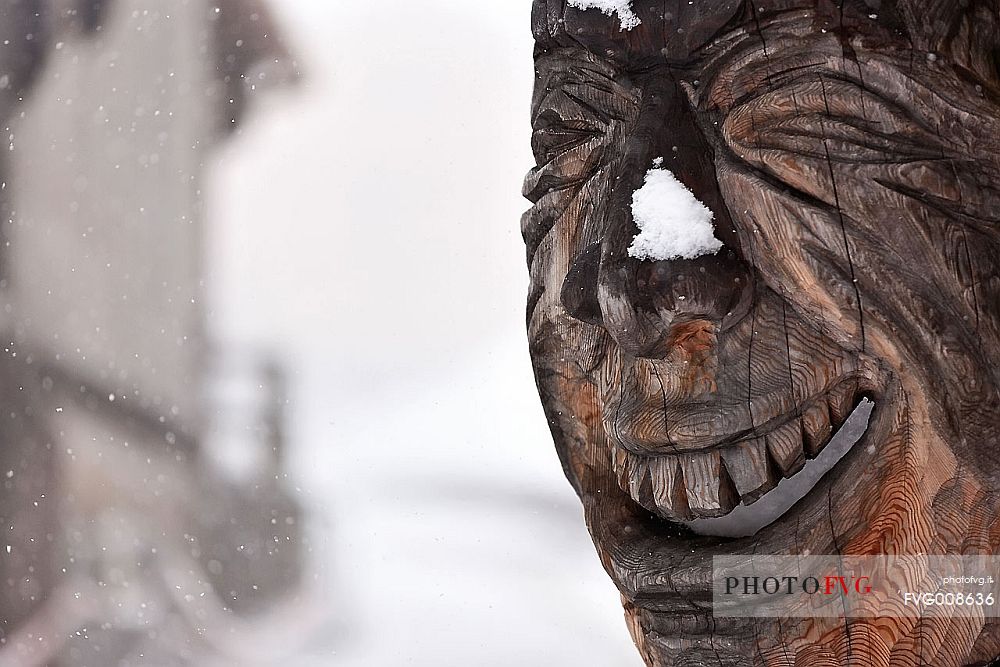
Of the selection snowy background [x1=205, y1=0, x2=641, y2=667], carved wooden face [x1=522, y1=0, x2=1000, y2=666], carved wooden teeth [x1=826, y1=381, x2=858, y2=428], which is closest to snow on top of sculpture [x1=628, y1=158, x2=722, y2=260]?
carved wooden face [x1=522, y1=0, x2=1000, y2=666]

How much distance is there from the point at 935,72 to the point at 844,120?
6 cm

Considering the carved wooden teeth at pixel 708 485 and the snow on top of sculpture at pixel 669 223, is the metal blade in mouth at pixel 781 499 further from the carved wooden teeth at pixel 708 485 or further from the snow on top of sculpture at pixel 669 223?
the snow on top of sculpture at pixel 669 223

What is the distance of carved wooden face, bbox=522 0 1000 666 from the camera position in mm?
634

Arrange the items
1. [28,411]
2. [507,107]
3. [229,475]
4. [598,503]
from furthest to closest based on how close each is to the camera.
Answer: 1. [28,411]
2. [229,475]
3. [507,107]
4. [598,503]

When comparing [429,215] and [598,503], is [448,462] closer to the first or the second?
[429,215]

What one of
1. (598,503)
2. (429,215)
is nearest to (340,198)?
(429,215)

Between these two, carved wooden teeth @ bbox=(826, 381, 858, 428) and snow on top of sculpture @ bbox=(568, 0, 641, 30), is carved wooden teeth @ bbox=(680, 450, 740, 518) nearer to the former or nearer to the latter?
carved wooden teeth @ bbox=(826, 381, 858, 428)

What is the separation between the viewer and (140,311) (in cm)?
147

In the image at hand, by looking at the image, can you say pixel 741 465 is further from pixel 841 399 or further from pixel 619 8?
pixel 619 8

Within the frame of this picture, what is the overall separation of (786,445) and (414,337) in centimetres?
65

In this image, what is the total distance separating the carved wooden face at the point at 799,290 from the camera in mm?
634

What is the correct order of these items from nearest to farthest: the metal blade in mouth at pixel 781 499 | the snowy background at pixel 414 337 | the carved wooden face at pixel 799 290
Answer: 1. the carved wooden face at pixel 799 290
2. the metal blade in mouth at pixel 781 499
3. the snowy background at pixel 414 337

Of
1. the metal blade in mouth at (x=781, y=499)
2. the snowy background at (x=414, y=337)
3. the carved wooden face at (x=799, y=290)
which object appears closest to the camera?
the carved wooden face at (x=799, y=290)

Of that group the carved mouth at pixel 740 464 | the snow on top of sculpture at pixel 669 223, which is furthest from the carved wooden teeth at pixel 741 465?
the snow on top of sculpture at pixel 669 223
